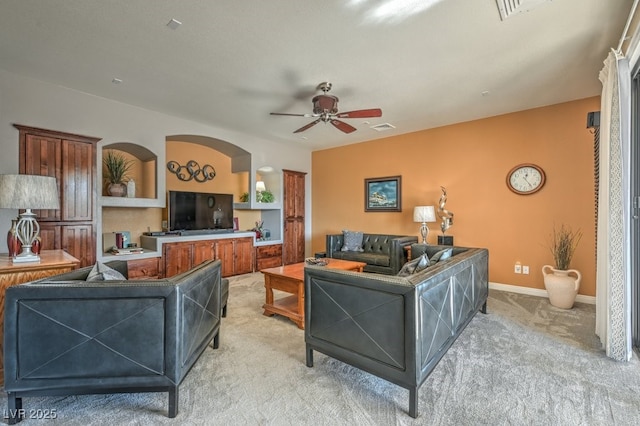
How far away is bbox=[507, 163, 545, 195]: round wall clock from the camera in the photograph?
430cm

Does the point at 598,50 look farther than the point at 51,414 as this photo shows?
Yes

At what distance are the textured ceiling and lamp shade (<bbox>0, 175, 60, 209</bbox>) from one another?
1290 mm

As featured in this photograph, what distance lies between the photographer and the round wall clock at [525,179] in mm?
4301

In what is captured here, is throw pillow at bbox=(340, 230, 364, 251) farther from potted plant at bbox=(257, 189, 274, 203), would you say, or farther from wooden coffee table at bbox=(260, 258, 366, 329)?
wooden coffee table at bbox=(260, 258, 366, 329)

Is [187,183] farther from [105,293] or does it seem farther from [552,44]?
[552,44]

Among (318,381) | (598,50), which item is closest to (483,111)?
(598,50)

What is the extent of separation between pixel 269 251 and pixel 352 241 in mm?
1764

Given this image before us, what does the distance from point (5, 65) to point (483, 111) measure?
234 inches

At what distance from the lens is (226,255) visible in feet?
17.7

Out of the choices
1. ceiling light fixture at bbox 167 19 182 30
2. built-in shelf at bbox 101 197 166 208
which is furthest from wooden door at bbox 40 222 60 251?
ceiling light fixture at bbox 167 19 182 30

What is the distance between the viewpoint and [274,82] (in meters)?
3.45

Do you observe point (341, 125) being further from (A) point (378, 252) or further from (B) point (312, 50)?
(A) point (378, 252)

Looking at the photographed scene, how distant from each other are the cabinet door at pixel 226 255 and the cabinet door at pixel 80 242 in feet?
6.01

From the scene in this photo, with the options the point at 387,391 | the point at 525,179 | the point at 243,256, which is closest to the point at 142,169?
the point at 243,256
